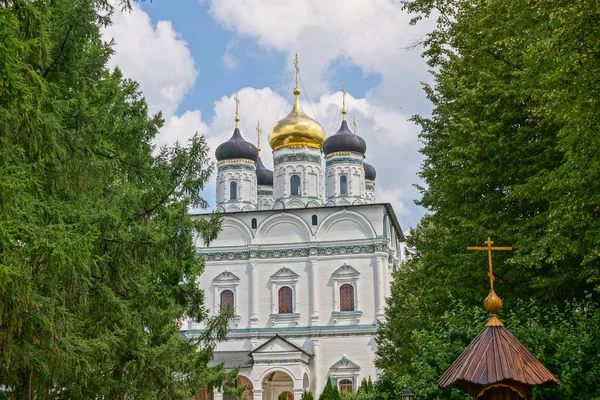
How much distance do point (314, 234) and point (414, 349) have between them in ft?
65.1

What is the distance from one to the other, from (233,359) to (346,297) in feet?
21.0

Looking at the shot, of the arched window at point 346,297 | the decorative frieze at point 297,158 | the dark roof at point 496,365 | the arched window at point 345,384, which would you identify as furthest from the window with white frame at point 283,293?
the dark roof at point 496,365

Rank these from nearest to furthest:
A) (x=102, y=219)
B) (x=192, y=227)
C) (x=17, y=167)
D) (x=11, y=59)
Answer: (x=11, y=59)
(x=17, y=167)
(x=102, y=219)
(x=192, y=227)

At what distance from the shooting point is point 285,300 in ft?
127

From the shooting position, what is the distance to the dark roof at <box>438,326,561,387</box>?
26.8 feet

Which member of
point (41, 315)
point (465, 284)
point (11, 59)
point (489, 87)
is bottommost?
point (41, 315)

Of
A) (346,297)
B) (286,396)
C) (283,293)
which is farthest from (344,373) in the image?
(283,293)

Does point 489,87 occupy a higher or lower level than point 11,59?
higher

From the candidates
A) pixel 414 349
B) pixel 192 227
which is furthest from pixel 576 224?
pixel 414 349

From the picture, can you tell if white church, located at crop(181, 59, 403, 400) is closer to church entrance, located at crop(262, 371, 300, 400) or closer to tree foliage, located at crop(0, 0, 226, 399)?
church entrance, located at crop(262, 371, 300, 400)

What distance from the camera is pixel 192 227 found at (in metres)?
12.9

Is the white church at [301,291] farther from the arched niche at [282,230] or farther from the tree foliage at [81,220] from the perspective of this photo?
the tree foliage at [81,220]

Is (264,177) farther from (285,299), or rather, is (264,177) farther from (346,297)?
(346,297)

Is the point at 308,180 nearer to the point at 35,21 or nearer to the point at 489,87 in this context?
the point at 489,87
